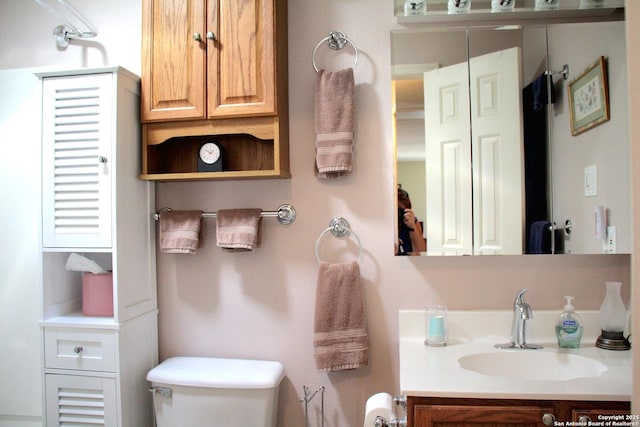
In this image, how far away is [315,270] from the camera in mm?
1842

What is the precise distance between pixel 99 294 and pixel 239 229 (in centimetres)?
60

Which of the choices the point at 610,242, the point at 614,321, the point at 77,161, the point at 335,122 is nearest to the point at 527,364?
the point at 614,321

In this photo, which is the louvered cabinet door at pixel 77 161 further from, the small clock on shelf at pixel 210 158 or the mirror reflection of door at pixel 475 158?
the mirror reflection of door at pixel 475 158

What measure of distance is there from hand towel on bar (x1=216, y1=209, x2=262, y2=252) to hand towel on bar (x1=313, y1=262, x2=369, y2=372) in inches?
11.5

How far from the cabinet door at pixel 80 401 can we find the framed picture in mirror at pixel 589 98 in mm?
1957

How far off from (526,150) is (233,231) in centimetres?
115

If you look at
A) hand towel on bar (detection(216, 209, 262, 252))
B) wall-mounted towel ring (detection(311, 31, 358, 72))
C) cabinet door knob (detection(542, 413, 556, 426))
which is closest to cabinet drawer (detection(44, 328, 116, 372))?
hand towel on bar (detection(216, 209, 262, 252))

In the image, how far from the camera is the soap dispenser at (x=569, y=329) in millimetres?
1622

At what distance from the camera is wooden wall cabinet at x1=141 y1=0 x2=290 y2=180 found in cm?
166

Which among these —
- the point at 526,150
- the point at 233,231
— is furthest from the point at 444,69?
the point at 233,231

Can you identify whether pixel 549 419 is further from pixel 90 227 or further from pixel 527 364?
pixel 90 227

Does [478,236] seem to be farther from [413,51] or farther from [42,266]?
[42,266]

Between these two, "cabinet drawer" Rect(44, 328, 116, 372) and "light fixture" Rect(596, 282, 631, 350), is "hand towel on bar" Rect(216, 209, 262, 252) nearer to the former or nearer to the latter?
Result: "cabinet drawer" Rect(44, 328, 116, 372)

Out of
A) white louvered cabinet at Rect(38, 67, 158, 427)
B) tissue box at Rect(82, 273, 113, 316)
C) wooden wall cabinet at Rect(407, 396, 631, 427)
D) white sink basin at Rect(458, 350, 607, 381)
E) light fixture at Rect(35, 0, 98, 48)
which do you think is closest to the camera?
wooden wall cabinet at Rect(407, 396, 631, 427)
